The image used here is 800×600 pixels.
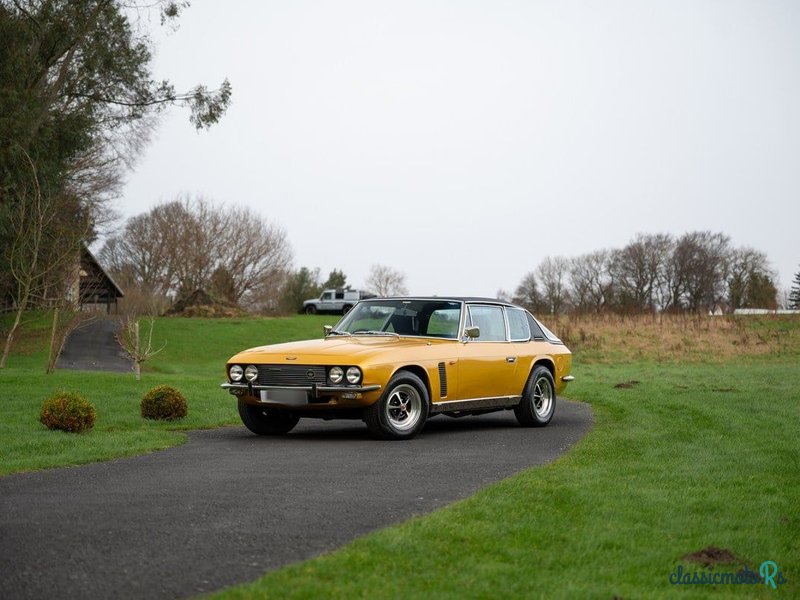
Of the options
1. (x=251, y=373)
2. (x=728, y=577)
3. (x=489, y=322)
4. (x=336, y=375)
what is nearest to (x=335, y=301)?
(x=489, y=322)

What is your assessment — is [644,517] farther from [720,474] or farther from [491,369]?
[491,369]

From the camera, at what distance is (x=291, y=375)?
12.0 metres

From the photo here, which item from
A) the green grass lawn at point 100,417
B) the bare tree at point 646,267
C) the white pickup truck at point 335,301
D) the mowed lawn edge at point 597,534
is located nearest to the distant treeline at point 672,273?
the bare tree at point 646,267

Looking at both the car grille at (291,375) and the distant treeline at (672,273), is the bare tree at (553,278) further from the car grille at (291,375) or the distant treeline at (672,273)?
the car grille at (291,375)

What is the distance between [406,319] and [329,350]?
1.64m

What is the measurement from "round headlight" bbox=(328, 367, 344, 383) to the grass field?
1.99 meters

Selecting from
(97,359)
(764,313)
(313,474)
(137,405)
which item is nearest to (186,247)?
(97,359)

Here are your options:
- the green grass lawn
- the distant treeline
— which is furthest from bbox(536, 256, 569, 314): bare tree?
the green grass lawn

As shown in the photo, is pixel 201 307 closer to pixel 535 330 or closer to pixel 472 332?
pixel 535 330

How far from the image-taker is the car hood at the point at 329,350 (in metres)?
11.9

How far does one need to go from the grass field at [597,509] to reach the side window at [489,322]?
1794mm

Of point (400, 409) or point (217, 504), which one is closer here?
point (217, 504)

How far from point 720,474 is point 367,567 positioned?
14.8 feet

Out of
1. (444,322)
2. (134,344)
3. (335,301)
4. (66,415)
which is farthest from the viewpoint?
(335,301)
